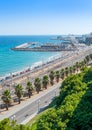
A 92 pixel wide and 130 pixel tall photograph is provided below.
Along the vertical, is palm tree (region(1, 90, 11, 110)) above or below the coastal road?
above

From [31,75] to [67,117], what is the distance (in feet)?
268

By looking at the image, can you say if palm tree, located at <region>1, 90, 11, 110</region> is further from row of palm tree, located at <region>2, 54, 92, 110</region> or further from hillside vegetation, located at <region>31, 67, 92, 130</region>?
hillside vegetation, located at <region>31, 67, 92, 130</region>

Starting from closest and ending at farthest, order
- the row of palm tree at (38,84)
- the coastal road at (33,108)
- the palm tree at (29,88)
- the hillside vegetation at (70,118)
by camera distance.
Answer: the hillside vegetation at (70,118)
the coastal road at (33,108)
the row of palm tree at (38,84)
the palm tree at (29,88)

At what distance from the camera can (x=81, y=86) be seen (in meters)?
44.7

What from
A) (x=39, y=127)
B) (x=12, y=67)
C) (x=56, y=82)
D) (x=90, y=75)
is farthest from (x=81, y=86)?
(x=12, y=67)

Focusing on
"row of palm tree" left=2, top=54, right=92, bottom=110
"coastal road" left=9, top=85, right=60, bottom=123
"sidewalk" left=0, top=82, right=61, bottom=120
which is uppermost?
"row of palm tree" left=2, top=54, right=92, bottom=110

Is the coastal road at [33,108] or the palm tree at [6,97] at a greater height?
the palm tree at [6,97]

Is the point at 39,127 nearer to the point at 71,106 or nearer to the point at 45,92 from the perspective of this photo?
the point at 71,106

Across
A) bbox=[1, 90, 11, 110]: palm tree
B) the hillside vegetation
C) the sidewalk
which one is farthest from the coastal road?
the hillside vegetation

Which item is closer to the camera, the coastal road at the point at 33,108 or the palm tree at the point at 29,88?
the coastal road at the point at 33,108

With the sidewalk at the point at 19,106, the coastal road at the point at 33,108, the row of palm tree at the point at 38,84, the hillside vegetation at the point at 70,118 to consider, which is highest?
the hillside vegetation at the point at 70,118

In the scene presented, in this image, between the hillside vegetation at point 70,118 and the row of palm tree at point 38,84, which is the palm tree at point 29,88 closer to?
the row of palm tree at point 38,84

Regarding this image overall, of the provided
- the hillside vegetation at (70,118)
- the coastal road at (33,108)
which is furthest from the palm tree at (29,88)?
the hillside vegetation at (70,118)

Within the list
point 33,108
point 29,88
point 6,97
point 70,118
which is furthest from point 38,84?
point 70,118
